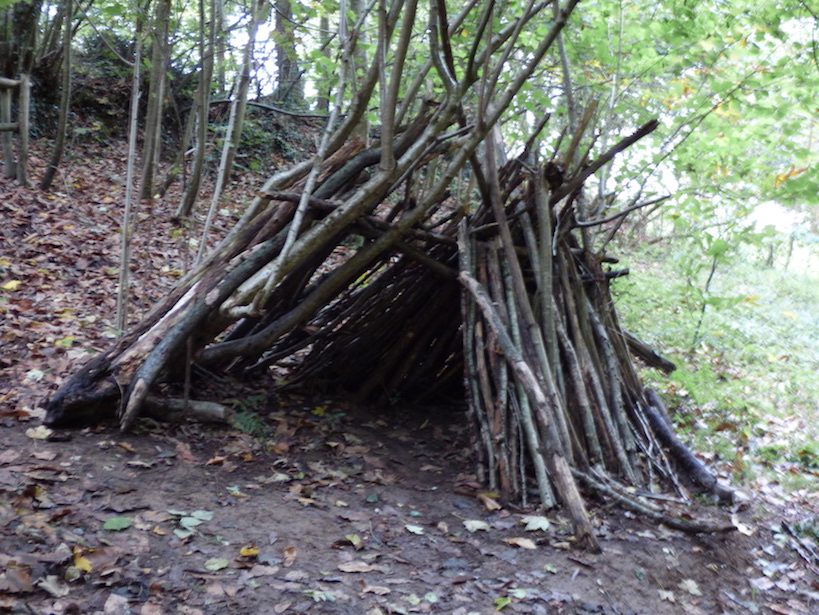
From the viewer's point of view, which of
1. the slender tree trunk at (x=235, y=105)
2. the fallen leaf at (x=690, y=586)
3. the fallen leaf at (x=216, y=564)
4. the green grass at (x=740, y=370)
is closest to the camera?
the fallen leaf at (x=216, y=564)

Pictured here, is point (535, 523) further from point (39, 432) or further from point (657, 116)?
point (657, 116)

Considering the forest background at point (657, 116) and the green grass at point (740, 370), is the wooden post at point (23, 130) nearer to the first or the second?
the forest background at point (657, 116)

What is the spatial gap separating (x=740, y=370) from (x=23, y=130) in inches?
350

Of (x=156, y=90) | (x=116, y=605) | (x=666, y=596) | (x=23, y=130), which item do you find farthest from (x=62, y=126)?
(x=666, y=596)

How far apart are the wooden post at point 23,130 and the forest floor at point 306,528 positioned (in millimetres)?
3516

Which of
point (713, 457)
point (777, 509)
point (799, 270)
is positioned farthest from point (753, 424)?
point (799, 270)

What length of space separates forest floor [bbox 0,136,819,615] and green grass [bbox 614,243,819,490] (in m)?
0.67

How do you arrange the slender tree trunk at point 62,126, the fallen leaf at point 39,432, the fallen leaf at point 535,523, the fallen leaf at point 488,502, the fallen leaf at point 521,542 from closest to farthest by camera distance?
the fallen leaf at point 521,542, the fallen leaf at point 535,523, the fallen leaf at point 39,432, the fallen leaf at point 488,502, the slender tree trunk at point 62,126

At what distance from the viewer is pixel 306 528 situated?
3.27 metres

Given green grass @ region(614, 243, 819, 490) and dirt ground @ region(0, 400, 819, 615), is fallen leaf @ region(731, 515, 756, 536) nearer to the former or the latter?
dirt ground @ region(0, 400, 819, 615)

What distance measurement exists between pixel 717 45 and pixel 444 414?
420 centimetres

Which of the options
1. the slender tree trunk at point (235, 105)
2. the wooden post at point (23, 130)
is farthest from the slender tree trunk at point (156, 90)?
the wooden post at point (23, 130)

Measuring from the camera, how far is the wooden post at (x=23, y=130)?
782 cm

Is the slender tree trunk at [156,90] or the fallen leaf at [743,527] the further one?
the slender tree trunk at [156,90]
